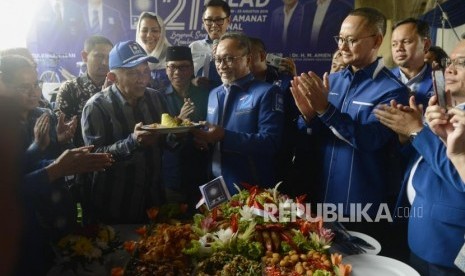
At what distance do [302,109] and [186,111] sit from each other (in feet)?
2.04

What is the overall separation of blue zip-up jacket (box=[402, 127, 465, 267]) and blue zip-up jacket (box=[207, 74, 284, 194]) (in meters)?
0.76

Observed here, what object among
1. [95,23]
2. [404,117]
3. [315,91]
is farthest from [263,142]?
[95,23]

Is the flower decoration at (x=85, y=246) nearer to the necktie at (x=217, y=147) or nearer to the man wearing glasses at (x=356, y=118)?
the necktie at (x=217, y=147)

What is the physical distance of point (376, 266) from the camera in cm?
132

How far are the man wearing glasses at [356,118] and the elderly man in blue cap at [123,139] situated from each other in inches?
30.3

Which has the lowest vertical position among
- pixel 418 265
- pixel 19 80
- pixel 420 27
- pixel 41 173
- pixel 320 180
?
pixel 418 265

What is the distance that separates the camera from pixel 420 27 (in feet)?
7.71

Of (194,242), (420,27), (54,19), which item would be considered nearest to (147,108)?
(194,242)

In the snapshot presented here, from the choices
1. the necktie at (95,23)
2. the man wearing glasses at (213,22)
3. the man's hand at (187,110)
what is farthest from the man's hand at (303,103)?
the necktie at (95,23)

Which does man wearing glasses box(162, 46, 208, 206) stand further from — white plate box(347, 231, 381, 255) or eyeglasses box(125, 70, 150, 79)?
white plate box(347, 231, 381, 255)

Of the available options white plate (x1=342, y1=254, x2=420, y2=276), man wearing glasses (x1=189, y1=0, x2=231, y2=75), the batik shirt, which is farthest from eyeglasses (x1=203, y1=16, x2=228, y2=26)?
white plate (x1=342, y1=254, x2=420, y2=276)

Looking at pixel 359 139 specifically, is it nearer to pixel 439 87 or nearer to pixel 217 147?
pixel 439 87

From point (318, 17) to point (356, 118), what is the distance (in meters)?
2.16

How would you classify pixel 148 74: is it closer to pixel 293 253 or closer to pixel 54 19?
pixel 293 253
